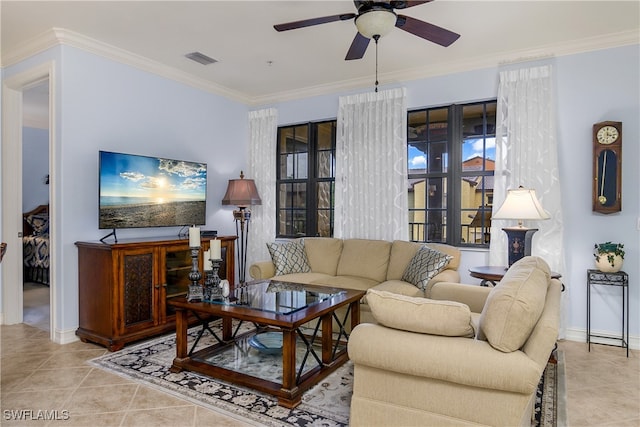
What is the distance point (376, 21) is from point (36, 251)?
6.56m

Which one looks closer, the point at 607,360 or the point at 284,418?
the point at 284,418

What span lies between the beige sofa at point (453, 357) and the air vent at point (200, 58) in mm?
3324

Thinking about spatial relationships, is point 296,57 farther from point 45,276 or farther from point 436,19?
point 45,276

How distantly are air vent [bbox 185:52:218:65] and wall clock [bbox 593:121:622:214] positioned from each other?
3.83 meters

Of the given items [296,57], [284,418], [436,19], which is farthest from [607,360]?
[296,57]

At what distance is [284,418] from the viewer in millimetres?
2281

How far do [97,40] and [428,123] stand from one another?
138 inches

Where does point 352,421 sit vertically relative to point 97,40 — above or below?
below

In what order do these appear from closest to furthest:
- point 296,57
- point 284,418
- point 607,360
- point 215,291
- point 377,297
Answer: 1. point 377,297
2. point 284,418
3. point 215,291
4. point 607,360
5. point 296,57

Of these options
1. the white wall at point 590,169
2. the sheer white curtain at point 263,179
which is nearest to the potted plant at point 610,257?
the white wall at point 590,169

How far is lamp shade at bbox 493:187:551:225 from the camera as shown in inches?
129

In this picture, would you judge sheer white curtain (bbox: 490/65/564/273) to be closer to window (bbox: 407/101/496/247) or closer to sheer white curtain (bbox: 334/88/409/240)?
window (bbox: 407/101/496/247)

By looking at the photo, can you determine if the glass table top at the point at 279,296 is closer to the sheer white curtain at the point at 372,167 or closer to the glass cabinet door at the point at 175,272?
the glass cabinet door at the point at 175,272

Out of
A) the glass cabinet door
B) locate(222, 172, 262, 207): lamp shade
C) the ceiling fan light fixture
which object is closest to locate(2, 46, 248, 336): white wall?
locate(222, 172, 262, 207): lamp shade
